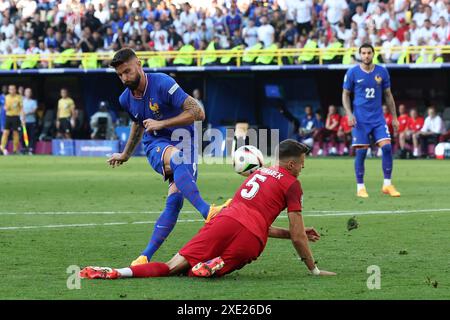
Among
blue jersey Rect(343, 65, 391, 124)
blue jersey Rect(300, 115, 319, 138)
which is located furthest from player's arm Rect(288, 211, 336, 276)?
blue jersey Rect(300, 115, 319, 138)

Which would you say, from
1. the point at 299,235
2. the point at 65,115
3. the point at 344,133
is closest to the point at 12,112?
the point at 65,115

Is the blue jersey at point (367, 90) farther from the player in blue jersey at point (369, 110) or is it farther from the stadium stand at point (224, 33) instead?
the stadium stand at point (224, 33)

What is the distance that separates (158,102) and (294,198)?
1.68 meters

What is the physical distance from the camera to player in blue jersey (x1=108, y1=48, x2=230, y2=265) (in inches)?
352

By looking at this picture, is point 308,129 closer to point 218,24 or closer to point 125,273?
point 218,24

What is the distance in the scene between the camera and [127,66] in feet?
29.1

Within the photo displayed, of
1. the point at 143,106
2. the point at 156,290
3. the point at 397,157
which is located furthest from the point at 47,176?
the point at 156,290

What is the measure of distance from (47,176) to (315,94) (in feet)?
46.0

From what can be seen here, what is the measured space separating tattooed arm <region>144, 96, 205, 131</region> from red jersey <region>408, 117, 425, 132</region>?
2147 centimetres

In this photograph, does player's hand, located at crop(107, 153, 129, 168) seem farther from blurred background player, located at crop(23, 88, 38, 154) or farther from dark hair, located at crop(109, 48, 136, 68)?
blurred background player, located at crop(23, 88, 38, 154)

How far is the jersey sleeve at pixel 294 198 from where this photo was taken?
8148mm

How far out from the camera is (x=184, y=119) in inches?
359
